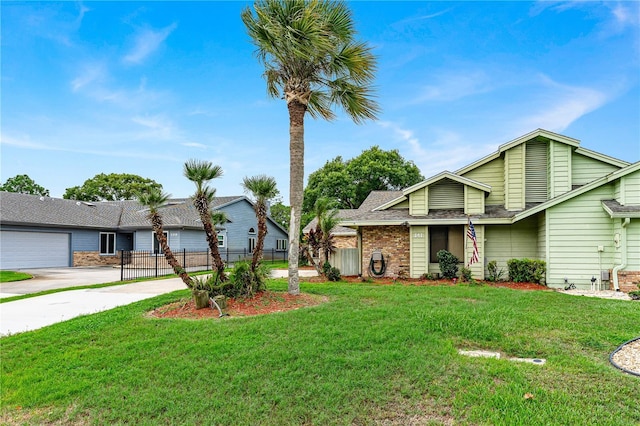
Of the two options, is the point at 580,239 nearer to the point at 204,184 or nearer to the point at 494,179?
the point at 494,179

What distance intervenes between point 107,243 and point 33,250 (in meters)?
4.58

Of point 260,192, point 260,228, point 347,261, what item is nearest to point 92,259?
point 347,261

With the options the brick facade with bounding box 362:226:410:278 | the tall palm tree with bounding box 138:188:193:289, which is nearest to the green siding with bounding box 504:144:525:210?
the brick facade with bounding box 362:226:410:278

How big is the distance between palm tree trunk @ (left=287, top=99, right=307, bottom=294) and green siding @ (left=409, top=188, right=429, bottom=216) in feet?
21.4

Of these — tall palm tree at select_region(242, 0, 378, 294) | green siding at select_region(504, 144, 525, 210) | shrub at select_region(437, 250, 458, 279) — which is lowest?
shrub at select_region(437, 250, 458, 279)

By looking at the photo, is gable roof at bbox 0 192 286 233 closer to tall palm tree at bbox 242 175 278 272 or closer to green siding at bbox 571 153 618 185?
tall palm tree at bbox 242 175 278 272

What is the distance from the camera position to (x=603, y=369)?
4152 millimetres

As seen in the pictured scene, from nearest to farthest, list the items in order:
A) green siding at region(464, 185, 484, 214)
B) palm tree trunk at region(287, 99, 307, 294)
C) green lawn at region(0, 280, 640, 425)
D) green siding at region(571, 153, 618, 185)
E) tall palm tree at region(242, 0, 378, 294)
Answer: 1. green lawn at region(0, 280, 640, 425)
2. tall palm tree at region(242, 0, 378, 294)
3. palm tree trunk at region(287, 99, 307, 294)
4. green siding at region(571, 153, 618, 185)
5. green siding at region(464, 185, 484, 214)

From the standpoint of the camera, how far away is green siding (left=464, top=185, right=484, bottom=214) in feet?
45.1

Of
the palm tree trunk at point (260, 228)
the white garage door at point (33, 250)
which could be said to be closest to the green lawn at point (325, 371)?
the palm tree trunk at point (260, 228)

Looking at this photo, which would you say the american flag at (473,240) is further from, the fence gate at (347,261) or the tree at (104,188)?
the tree at (104,188)

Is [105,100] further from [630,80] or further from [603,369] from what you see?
→ [630,80]

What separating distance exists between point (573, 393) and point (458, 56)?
13.6 metres

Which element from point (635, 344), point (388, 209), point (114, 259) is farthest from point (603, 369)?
point (114, 259)
